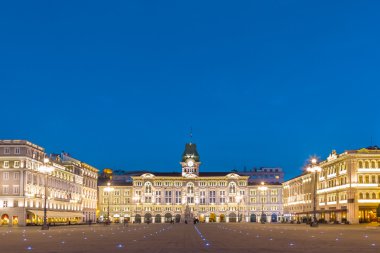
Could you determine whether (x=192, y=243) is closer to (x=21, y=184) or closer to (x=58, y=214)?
(x=21, y=184)

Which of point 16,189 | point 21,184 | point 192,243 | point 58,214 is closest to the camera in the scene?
point 192,243

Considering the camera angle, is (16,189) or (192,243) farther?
(16,189)

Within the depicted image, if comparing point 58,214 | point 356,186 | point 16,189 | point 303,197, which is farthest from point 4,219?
point 303,197

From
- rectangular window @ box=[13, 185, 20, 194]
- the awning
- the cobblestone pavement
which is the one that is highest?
rectangular window @ box=[13, 185, 20, 194]

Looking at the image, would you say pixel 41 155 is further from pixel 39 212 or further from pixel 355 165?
pixel 355 165

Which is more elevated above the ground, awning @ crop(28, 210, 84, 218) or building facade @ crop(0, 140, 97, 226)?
building facade @ crop(0, 140, 97, 226)

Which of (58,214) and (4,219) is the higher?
(4,219)

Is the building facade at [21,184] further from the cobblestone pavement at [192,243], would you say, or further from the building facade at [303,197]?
the cobblestone pavement at [192,243]

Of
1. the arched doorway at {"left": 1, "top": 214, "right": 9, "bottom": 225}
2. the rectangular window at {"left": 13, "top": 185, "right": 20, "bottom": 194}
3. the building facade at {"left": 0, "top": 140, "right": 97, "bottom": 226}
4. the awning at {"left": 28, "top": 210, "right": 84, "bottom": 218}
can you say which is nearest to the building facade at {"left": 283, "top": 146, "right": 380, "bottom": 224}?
the building facade at {"left": 0, "top": 140, "right": 97, "bottom": 226}

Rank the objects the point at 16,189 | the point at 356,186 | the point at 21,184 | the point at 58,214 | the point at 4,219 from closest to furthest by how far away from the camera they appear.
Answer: the point at 356,186 → the point at 4,219 → the point at 21,184 → the point at 16,189 → the point at 58,214

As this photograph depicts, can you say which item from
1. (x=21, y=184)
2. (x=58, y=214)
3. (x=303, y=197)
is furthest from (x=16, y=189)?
(x=303, y=197)

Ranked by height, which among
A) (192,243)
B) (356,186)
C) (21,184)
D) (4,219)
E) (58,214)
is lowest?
(58,214)

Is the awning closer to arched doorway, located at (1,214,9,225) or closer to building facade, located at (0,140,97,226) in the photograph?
building facade, located at (0,140,97,226)

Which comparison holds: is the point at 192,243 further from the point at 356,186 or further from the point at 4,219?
the point at 4,219
